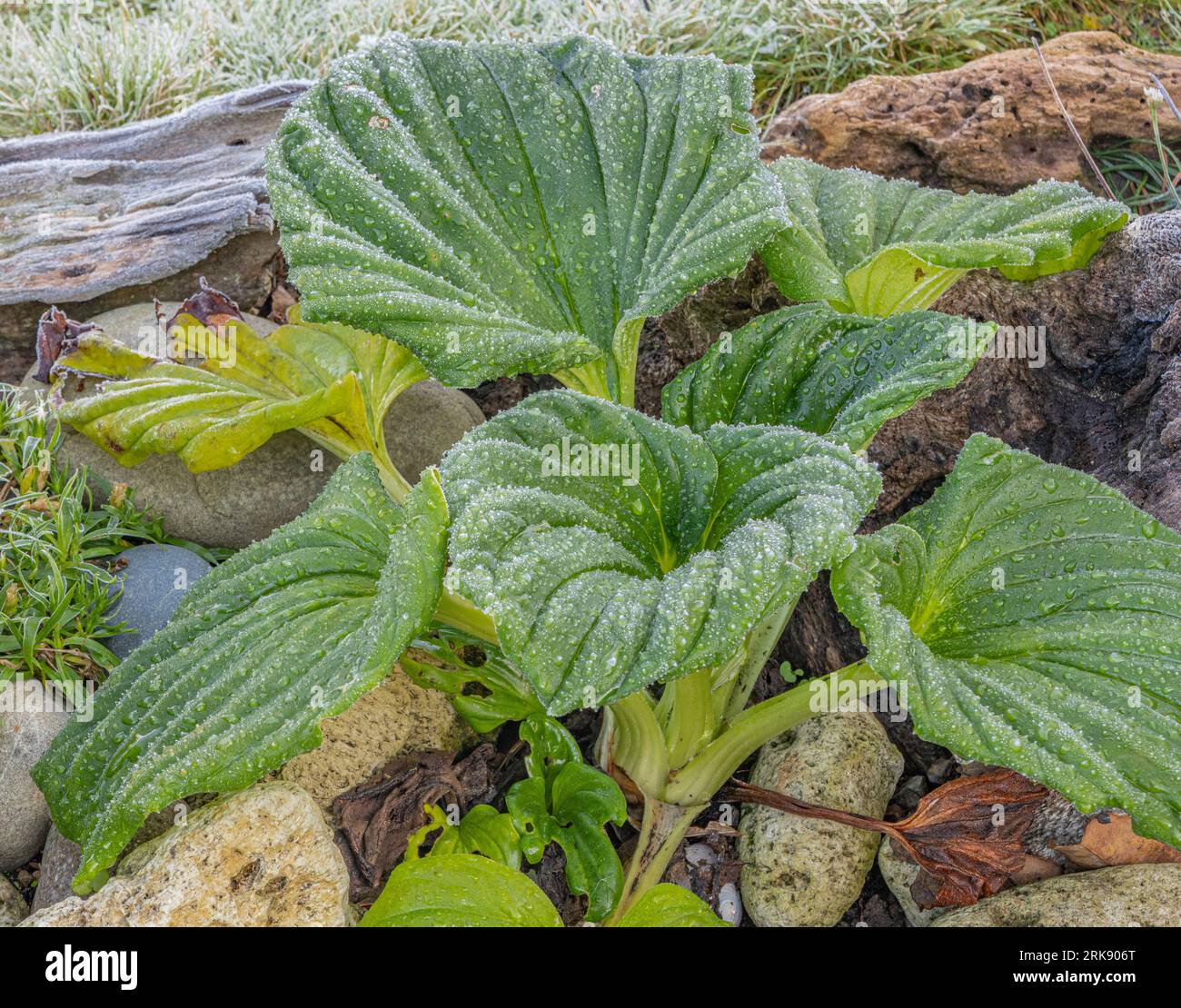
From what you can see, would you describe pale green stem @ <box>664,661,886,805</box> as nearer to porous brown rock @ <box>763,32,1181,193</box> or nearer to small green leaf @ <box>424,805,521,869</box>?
small green leaf @ <box>424,805,521,869</box>

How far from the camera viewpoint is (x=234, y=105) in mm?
3873

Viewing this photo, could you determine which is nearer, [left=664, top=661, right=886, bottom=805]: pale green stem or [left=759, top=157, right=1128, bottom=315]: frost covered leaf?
[left=664, top=661, right=886, bottom=805]: pale green stem

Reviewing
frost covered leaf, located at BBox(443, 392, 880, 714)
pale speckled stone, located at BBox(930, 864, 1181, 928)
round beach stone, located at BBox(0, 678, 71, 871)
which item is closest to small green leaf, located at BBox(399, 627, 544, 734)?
frost covered leaf, located at BBox(443, 392, 880, 714)

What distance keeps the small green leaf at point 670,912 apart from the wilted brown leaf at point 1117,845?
2.78 feet

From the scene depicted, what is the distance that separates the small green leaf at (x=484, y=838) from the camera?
91.4 inches

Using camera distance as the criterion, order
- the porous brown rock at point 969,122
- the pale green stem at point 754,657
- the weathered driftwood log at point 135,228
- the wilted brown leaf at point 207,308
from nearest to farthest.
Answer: the pale green stem at point 754,657
the wilted brown leaf at point 207,308
the weathered driftwood log at point 135,228
the porous brown rock at point 969,122

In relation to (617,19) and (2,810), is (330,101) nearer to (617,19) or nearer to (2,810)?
(2,810)

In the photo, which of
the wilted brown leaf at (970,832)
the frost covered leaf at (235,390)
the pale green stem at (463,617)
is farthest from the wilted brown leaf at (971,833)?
the frost covered leaf at (235,390)

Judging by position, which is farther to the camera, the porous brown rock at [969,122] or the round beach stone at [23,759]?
the porous brown rock at [969,122]

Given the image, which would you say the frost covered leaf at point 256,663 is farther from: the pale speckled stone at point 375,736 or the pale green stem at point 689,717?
the pale green stem at point 689,717

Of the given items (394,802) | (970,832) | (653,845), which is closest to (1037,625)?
A: (970,832)

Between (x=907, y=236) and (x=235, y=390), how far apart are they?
5.94 ft

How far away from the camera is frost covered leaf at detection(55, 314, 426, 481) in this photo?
2689 mm

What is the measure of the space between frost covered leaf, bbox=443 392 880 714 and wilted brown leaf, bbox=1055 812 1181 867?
98cm
